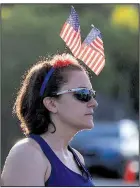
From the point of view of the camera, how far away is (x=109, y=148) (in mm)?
12766

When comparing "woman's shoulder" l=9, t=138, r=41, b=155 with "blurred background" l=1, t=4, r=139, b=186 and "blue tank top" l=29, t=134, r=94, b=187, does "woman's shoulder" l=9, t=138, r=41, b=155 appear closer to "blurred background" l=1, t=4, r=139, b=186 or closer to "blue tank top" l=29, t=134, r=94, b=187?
"blue tank top" l=29, t=134, r=94, b=187

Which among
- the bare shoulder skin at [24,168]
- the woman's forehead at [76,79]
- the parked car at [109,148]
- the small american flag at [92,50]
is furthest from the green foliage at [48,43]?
the bare shoulder skin at [24,168]

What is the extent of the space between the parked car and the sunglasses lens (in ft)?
30.7

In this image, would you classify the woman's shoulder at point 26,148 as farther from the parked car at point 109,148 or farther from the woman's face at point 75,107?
the parked car at point 109,148

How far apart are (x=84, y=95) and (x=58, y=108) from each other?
0.14 m

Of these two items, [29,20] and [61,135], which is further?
[29,20]

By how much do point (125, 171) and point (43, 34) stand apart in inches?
135

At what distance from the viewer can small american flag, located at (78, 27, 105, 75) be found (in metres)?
3.56

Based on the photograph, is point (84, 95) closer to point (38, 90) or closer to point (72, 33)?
point (38, 90)


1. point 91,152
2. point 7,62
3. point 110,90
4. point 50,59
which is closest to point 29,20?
point 7,62

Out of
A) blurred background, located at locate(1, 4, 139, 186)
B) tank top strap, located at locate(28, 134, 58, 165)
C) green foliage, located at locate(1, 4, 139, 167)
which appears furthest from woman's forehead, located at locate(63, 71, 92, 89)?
blurred background, located at locate(1, 4, 139, 186)

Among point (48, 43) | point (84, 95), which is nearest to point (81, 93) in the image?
point (84, 95)

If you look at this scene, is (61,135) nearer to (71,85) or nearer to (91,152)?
(71,85)

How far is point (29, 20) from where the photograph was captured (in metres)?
12.4
